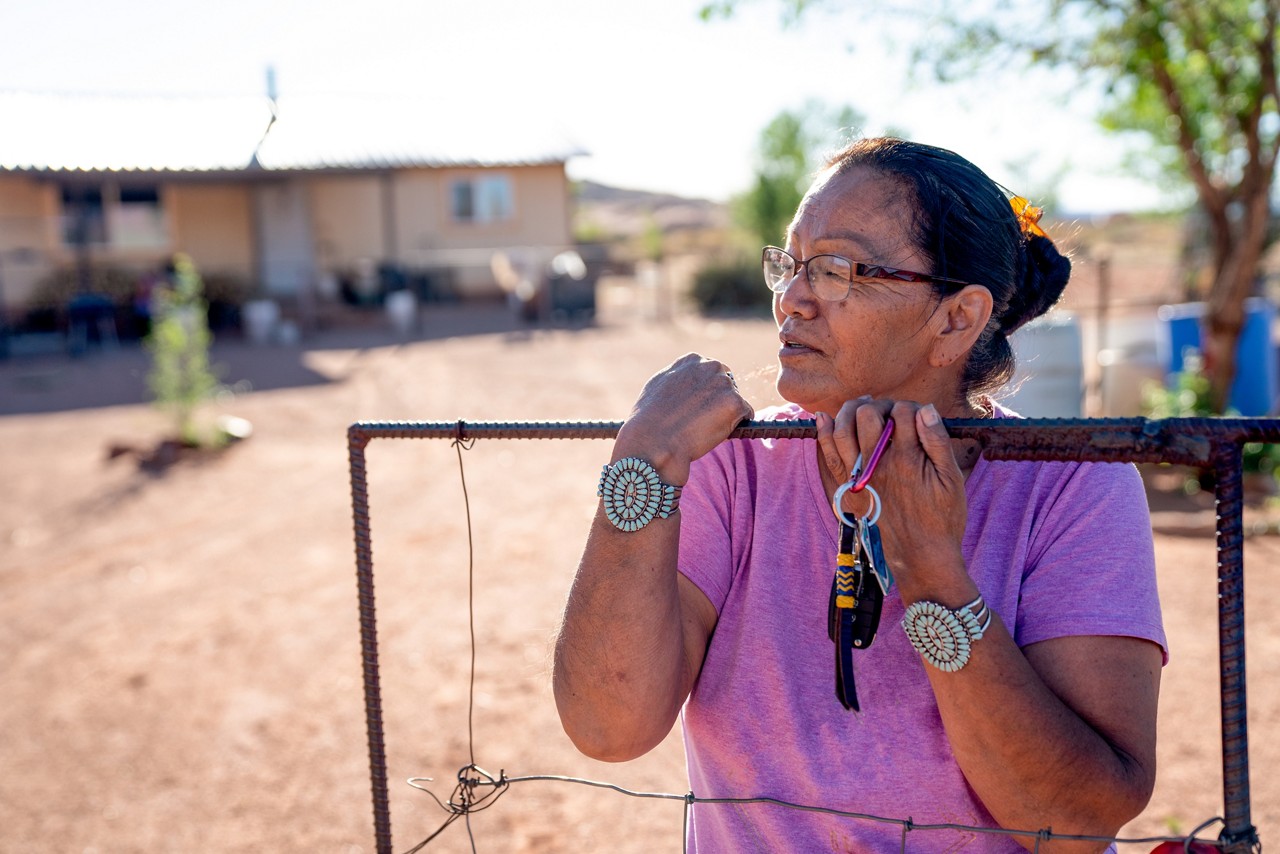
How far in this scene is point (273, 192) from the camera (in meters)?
23.8

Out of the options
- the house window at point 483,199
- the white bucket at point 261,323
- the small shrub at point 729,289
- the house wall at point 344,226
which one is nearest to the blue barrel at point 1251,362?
the small shrub at point 729,289

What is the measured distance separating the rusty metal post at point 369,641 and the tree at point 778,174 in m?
23.7

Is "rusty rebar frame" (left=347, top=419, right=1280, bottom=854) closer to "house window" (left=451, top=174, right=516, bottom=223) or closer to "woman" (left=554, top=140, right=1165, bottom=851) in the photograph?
"woman" (left=554, top=140, right=1165, bottom=851)

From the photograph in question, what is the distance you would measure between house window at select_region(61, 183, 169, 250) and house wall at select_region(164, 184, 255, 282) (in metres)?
0.38

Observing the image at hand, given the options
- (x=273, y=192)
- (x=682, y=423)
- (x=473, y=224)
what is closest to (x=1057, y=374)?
(x=682, y=423)

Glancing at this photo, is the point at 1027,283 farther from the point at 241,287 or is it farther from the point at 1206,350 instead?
the point at 241,287

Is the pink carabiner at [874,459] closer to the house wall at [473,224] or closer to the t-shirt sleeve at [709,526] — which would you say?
the t-shirt sleeve at [709,526]

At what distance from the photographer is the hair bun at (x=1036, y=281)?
1986mm

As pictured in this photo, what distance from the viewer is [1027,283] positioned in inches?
78.4

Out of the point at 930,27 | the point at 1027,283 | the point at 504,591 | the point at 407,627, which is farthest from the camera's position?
the point at 930,27

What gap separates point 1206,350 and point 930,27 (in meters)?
3.81

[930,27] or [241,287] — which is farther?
[241,287]

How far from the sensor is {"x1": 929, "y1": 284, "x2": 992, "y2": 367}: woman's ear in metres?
1.86

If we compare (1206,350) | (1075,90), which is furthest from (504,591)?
(1206,350)
